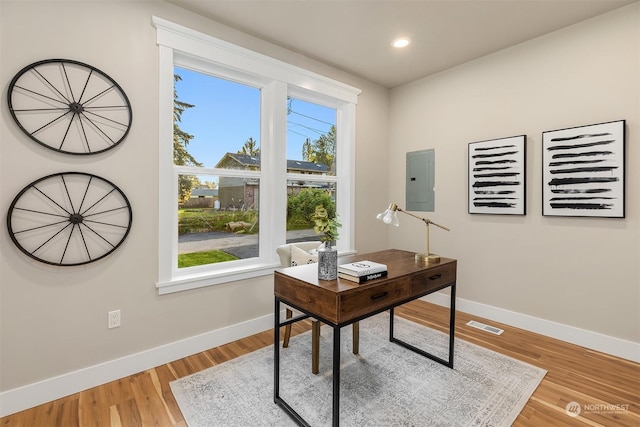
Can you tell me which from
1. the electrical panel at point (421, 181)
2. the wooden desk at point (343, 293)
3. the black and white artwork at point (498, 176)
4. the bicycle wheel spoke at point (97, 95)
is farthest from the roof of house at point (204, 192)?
the black and white artwork at point (498, 176)

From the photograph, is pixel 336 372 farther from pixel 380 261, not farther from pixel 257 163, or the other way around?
pixel 257 163

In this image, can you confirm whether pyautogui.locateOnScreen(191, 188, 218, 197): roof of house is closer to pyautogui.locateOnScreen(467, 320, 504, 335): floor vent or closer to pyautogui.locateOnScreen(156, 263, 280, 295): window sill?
pyautogui.locateOnScreen(156, 263, 280, 295): window sill

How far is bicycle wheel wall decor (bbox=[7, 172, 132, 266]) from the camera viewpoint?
182 cm

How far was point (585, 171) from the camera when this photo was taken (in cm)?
251

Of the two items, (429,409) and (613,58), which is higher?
(613,58)

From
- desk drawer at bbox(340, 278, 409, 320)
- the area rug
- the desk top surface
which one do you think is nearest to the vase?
the desk top surface

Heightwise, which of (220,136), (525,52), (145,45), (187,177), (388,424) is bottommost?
(388,424)

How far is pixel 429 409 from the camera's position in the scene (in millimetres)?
1810

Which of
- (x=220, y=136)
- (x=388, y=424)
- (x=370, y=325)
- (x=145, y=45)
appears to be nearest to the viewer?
(x=388, y=424)

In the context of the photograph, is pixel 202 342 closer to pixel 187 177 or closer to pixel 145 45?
pixel 187 177

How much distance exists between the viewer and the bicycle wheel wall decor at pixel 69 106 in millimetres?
1807

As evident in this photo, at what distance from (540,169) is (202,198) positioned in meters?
3.07

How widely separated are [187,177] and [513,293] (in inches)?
129

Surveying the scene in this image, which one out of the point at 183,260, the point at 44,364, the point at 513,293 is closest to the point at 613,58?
the point at 513,293
